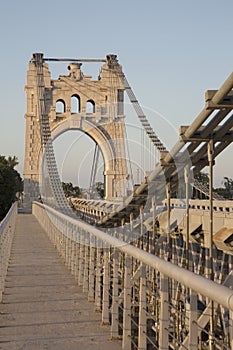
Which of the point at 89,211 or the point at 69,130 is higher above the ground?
the point at 69,130

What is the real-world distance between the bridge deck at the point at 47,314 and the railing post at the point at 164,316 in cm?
99

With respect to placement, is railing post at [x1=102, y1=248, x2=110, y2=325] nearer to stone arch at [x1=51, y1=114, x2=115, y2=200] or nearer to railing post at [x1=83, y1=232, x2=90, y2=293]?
railing post at [x1=83, y1=232, x2=90, y2=293]

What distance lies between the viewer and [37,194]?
46.9 meters

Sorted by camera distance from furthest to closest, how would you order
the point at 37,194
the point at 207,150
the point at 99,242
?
the point at 37,194 → the point at 207,150 → the point at 99,242

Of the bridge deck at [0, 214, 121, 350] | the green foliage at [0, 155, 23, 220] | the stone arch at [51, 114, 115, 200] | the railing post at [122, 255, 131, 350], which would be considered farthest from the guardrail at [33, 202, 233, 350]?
the stone arch at [51, 114, 115, 200]

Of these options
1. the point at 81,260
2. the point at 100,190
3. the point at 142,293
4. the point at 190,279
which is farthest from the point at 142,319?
the point at 100,190

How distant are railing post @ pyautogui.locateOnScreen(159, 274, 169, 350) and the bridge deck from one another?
986 mm

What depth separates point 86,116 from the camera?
49.1 m

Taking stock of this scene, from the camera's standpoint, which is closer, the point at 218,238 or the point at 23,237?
the point at 218,238

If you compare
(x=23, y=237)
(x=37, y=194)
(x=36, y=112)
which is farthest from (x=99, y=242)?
(x=36, y=112)

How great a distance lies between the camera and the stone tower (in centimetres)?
4797

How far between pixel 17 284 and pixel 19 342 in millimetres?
2841

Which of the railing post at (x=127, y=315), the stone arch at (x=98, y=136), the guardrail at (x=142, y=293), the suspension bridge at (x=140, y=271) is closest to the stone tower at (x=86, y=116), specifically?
the stone arch at (x=98, y=136)

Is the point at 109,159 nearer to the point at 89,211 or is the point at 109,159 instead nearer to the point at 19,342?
the point at 89,211
